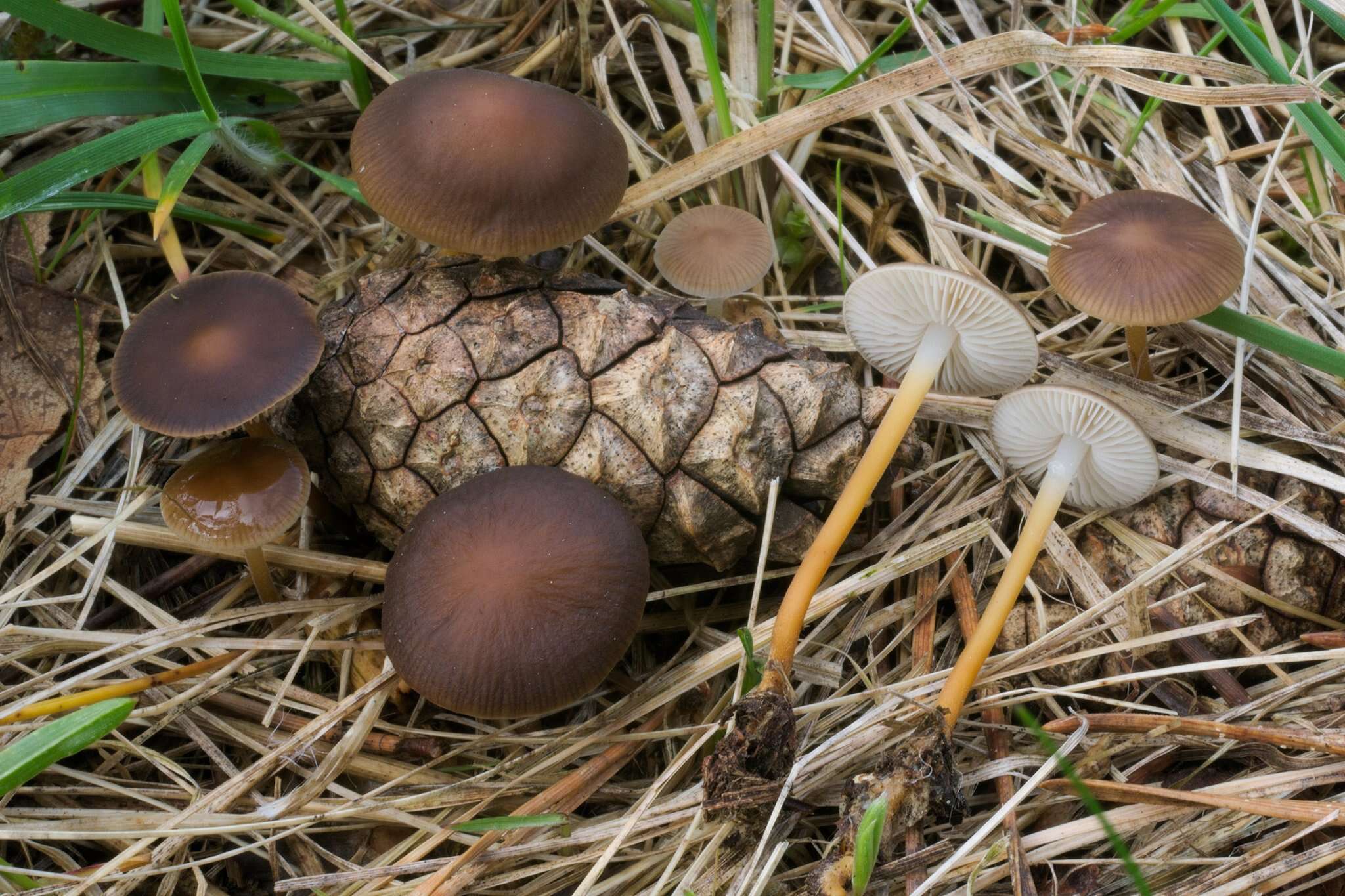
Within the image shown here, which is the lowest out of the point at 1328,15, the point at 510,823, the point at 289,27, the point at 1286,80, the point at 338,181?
the point at 510,823

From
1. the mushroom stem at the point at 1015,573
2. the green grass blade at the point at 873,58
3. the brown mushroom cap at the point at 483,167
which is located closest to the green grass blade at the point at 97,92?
the brown mushroom cap at the point at 483,167

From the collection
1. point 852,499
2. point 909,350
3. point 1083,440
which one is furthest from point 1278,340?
point 852,499

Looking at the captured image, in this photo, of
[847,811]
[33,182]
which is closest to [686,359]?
[847,811]

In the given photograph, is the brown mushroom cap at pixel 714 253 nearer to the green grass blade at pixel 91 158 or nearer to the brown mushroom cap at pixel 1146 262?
the brown mushroom cap at pixel 1146 262

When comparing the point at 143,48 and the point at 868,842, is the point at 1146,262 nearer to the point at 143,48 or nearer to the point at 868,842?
the point at 868,842

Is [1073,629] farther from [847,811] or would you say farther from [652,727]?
[652,727]

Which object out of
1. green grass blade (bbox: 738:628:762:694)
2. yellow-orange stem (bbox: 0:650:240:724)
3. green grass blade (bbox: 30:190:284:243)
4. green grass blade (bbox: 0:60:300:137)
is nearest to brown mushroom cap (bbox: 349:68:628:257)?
green grass blade (bbox: 30:190:284:243)

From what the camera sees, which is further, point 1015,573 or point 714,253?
point 714,253
